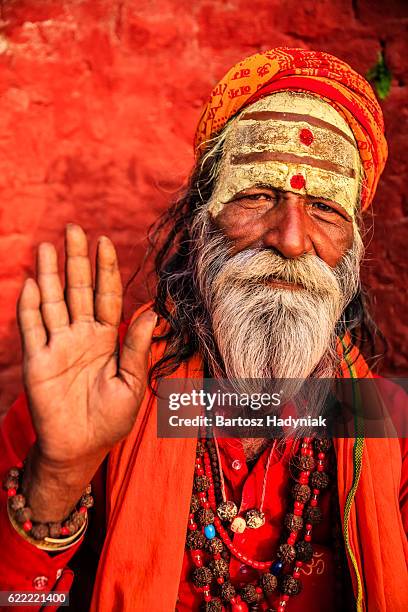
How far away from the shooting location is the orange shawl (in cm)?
149

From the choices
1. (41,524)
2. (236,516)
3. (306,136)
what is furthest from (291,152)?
(41,524)

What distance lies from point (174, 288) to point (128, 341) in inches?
32.7

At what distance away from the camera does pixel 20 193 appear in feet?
7.59

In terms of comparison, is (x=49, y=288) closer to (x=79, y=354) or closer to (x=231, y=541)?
(x=79, y=354)

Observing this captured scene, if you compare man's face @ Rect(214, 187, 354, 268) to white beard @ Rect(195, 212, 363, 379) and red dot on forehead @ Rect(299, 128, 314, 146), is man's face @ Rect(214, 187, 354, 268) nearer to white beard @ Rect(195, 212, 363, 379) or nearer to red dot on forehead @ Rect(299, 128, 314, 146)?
white beard @ Rect(195, 212, 363, 379)

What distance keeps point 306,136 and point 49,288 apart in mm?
986

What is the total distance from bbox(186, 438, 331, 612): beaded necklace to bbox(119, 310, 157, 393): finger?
561mm

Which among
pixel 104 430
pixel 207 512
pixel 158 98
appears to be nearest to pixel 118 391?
pixel 104 430

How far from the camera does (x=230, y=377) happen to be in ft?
5.88

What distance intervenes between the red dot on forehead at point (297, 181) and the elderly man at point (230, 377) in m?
0.01

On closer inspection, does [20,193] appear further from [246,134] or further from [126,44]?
[246,134]

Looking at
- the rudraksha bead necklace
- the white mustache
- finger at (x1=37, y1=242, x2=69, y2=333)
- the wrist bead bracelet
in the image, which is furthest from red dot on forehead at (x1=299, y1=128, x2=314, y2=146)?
the wrist bead bracelet

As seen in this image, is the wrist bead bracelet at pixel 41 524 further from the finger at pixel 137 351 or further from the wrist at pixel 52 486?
the finger at pixel 137 351

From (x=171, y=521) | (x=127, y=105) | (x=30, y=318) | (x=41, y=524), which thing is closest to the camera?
(x=30, y=318)
